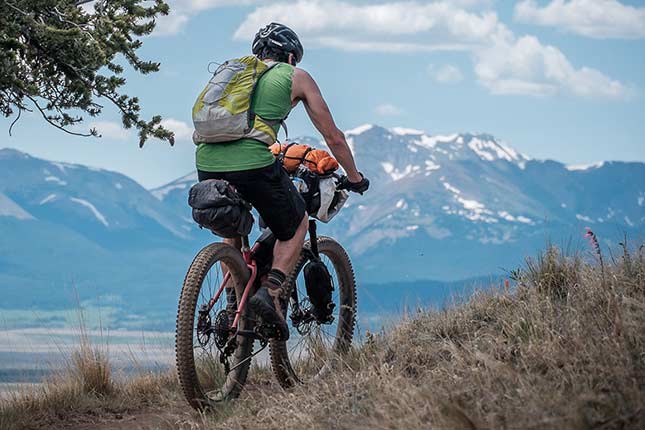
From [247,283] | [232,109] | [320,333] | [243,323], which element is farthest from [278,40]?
[320,333]

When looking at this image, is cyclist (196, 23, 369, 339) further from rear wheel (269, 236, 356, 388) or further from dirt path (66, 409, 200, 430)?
dirt path (66, 409, 200, 430)

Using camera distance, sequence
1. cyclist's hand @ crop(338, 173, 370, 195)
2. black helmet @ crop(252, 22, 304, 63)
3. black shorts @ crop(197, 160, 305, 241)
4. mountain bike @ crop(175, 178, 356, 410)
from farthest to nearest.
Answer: cyclist's hand @ crop(338, 173, 370, 195) → black helmet @ crop(252, 22, 304, 63) → black shorts @ crop(197, 160, 305, 241) → mountain bike @ crop(175, 178, 356, 410)

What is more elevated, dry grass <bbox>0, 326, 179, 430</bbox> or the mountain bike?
the mountain bike

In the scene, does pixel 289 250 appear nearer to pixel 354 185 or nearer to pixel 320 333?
pixel 354 185

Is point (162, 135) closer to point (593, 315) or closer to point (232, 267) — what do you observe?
point (232, 267)

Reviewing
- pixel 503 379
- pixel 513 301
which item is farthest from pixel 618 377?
pixel 513 301

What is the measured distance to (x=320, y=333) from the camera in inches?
327

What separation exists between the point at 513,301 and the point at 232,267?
2042mm

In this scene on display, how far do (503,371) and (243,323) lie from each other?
2.30 m

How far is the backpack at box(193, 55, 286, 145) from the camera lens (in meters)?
6.91

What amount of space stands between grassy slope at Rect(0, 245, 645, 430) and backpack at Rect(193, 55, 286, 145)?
161 cm

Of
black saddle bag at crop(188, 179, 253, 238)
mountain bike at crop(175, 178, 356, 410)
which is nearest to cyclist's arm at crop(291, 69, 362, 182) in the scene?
black saddle bag at crop(188, 179, 253, 238)

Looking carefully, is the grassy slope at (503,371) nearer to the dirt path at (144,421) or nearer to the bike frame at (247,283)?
the dirt path at (144,421)

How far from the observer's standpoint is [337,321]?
8586 mm
